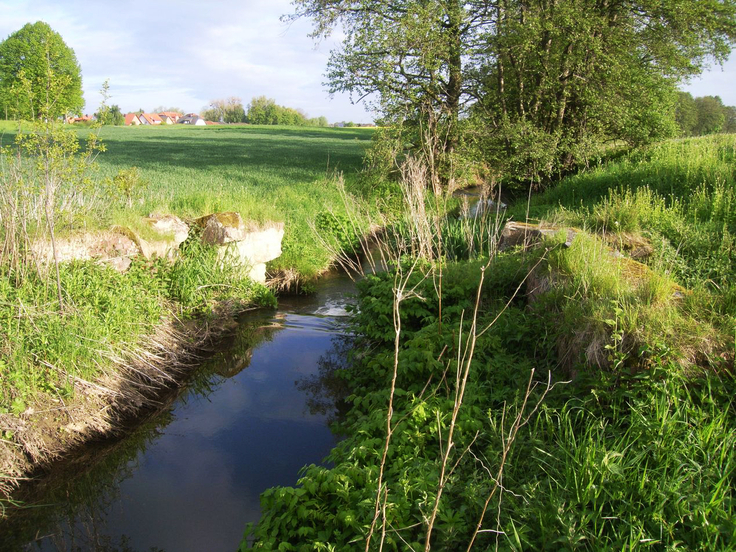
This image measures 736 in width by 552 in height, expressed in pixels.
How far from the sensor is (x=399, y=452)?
3561 mm

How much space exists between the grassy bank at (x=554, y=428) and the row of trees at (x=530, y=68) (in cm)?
747

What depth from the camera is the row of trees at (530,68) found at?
12602 mm

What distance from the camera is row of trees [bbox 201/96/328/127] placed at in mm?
96375

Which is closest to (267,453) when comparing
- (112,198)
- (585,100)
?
(112,198)

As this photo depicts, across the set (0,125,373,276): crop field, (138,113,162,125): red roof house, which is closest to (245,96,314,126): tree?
(138,113,162,125): red roof house

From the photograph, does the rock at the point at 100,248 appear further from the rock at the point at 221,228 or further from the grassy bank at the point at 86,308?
the rock at the point at 221,228

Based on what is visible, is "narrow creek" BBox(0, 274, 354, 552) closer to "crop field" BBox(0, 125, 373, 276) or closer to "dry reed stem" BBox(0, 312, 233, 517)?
"dry reed stem" BBox(0, 312, 233, 517)

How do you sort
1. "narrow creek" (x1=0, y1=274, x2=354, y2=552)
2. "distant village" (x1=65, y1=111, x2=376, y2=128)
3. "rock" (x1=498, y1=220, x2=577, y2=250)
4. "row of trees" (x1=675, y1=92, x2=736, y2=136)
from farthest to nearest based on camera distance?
"distant village" (x1=65, y1=111, x2=376, y2=128) → "row of trees" (x1=675, y1=92, x2=736, y2=136) → "rock" (x1=498, y1=220, x2=577, y2=250) → "narrow creek" (x1=0, y1=274, x2=354, y2=552)

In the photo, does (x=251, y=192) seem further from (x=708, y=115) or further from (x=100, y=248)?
(x=708, y=115)

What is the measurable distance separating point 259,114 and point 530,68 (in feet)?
300

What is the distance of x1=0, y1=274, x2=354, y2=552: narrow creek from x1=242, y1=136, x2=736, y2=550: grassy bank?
577 mm

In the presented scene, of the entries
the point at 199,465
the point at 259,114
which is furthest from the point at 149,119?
the point at 199,465

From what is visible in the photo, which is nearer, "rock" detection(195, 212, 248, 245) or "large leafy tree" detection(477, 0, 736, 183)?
"rock" detection(195, 212, 248, 245)

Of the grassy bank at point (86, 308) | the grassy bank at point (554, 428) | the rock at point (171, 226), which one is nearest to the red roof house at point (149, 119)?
the grassy bank at point (86, 308)
